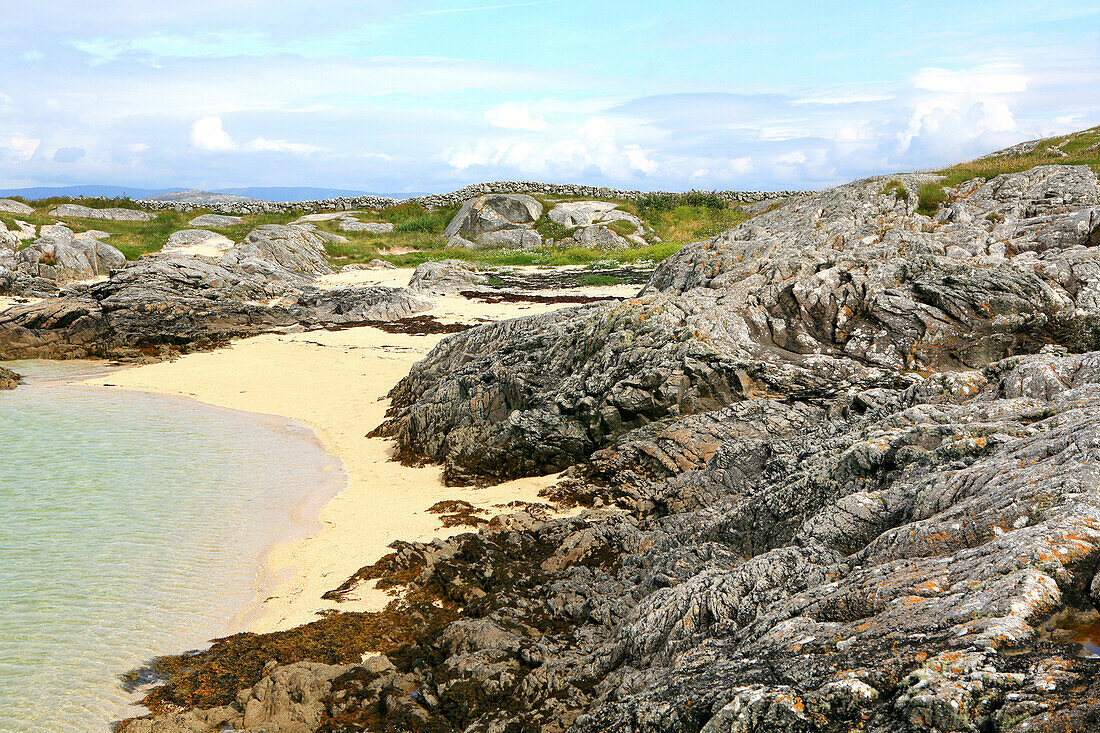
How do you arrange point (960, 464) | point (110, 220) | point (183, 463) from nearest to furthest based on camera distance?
point (960, 464), point (183, 463), point (110, 220)

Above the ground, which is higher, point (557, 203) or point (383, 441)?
point (557, 203)

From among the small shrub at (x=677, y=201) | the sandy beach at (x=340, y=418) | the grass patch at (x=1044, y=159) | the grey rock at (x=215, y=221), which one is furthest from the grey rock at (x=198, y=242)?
the grass patch at (x=1044, y=159)

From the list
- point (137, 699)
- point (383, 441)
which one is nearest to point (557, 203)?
point (383, 441)

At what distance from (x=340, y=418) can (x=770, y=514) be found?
13.0 meters

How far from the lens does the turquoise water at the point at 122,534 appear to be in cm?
759

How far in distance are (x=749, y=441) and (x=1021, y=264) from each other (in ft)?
24.5

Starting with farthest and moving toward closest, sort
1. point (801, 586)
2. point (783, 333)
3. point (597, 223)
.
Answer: point (597, 223) → point (783, 333) → point (801, 586)

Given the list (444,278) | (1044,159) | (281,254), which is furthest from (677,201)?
(1044,159)

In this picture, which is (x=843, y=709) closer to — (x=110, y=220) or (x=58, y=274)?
(x=58, y=274)

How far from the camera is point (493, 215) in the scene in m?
54.4

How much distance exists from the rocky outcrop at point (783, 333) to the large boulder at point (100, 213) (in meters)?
50.4

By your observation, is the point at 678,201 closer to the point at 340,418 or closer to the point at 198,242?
the point at 198,242

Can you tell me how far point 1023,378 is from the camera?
8.23m

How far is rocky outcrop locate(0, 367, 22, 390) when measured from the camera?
2128 cm
